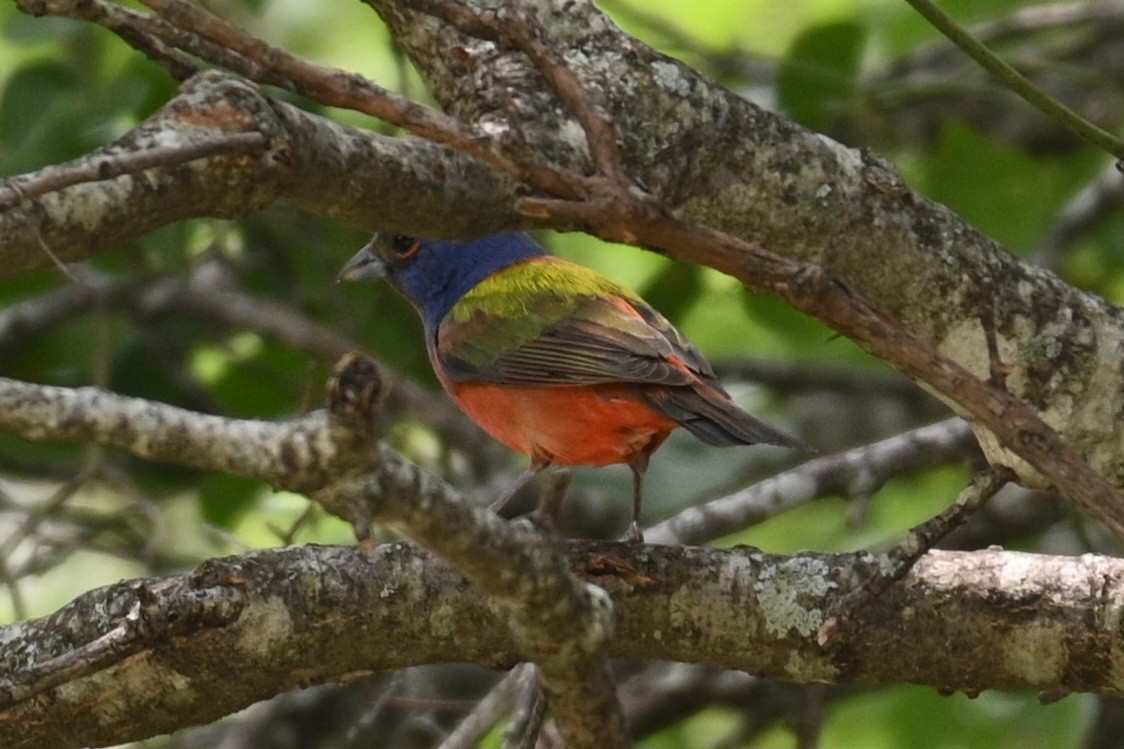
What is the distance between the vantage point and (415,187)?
3172 mm

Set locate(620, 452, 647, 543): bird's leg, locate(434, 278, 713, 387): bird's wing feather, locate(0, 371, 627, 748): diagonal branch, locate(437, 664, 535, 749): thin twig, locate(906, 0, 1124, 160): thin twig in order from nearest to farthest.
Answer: locate(0, 371, 627, 748): diagonal branch → locate(906, 0, 1124, 160): thin twig → locate(437, 664, 535, 749): thin twig → locate(620, 452, 647, 543): bird's leg → locate(434, 278, 713, 387): bird's wing feather

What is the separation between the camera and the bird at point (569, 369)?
175 inches

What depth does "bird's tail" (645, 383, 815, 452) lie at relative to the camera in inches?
161

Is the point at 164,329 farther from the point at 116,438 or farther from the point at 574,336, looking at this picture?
the point at 116,438

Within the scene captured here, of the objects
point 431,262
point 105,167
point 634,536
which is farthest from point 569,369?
point 105,167

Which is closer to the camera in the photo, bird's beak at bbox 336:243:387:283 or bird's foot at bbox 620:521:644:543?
bird's foot at bbox 620:521:644:543

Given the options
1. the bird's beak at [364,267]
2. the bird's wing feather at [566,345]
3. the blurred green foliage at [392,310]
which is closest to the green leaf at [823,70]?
the blurred green foliage at [392,310]

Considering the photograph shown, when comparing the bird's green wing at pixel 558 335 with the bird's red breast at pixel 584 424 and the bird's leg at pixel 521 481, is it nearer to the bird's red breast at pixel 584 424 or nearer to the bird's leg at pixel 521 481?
the bird's red breast at pixel 584 424

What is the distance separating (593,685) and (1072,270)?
5.66 meters

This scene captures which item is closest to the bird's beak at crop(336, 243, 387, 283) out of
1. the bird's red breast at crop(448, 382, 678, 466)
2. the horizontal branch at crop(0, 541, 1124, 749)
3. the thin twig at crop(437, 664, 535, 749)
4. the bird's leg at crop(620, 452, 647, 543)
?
the bird's red breast at crop(448, 382, 678, 466)

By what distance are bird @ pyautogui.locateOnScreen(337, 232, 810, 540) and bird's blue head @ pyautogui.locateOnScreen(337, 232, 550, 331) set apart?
1 cm

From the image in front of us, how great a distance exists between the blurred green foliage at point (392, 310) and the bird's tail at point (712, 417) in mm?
574

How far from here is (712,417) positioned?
4.28m

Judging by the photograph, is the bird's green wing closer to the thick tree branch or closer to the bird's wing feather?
the bird's wing feather
